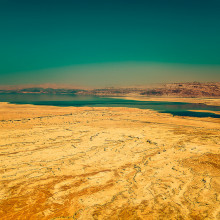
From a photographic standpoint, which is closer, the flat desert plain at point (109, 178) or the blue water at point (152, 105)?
the flat desert plain at point (109, 178)

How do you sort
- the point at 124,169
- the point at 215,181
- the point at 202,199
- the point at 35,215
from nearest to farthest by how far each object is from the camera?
the point at 35,215
the point at 202,199
the point at 215,181
the point at 124,169

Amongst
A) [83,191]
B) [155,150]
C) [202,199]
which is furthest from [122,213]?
[155,150]

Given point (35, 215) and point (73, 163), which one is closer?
point (35, 215)

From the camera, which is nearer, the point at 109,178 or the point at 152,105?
the point at 109,178

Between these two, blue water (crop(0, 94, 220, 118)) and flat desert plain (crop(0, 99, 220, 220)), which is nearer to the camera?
flat desert plain (crop(0, 99, 220, 220))

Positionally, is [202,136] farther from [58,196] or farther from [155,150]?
[58,196]

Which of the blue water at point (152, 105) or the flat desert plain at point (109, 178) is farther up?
the blue water at point (152, 105)

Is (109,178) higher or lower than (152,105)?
lower

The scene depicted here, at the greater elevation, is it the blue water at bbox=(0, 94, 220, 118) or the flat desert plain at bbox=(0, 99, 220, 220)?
the blue water at bbox=(0, 94, 220, 118)
